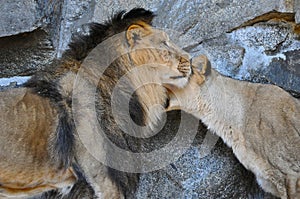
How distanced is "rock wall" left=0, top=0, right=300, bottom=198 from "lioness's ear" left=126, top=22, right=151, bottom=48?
0.33m

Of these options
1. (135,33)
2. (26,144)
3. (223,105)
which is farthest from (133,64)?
(26,144)

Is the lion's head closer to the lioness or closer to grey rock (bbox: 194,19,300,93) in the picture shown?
the lioness

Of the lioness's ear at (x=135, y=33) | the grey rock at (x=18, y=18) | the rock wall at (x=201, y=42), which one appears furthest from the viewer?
the grey rock at (x=18, y=18)

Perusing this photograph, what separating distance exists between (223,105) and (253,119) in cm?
13

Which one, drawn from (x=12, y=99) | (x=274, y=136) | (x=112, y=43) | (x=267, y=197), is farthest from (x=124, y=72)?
(x=267, y=197)

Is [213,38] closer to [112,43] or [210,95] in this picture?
[210,95]

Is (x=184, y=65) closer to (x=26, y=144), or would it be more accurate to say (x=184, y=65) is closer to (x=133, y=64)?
(x=133, y=64)

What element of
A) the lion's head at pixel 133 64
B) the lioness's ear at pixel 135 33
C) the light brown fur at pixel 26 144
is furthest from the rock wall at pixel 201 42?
the light brown fur at pixel 26 144

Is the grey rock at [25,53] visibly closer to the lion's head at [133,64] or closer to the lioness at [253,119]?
the lion's head at [133,64]

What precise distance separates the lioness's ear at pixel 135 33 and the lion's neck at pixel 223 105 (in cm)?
32

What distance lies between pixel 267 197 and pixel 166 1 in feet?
3.18

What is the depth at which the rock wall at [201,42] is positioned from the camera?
2.40 meters

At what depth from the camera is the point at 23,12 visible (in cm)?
266

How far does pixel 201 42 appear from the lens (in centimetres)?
258
